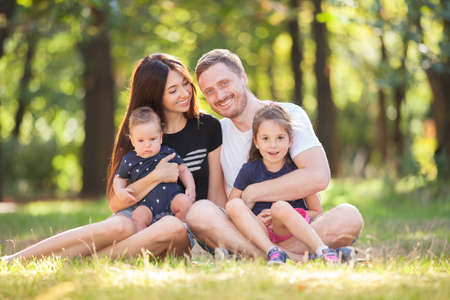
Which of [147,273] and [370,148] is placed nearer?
[147,273]

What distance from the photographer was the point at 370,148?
2408cm

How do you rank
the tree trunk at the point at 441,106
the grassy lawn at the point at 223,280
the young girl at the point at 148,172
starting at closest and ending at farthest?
the grassy lawn at the point at 223,280, the young girl at the point at 148,172, the tree trunk at the point at 441,106

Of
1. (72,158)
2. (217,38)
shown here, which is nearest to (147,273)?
(217,38)

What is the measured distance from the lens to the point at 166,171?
13.2ft

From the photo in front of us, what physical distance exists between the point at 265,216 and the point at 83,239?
1.32 metres

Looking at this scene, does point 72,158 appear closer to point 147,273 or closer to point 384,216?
point 384,216

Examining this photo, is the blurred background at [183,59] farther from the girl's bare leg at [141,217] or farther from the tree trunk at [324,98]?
the girl's bare leg at [141,217]

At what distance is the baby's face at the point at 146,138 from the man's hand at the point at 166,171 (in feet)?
0.44

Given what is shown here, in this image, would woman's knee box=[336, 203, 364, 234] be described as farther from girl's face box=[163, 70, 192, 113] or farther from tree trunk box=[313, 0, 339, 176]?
tree trunk box=[313, 0, 339, 176]

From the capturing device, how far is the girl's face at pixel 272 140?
380cm

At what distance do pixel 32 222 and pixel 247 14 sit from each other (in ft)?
23.8

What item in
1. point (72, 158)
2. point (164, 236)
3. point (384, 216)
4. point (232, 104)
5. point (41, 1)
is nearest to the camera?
point (164, 236)

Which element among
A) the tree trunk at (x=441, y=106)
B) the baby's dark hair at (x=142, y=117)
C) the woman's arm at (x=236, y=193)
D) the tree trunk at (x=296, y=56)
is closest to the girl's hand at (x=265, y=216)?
the woman's arm at (x=236, y=193)

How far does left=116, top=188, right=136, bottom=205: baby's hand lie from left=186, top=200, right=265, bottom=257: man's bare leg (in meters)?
0.45
